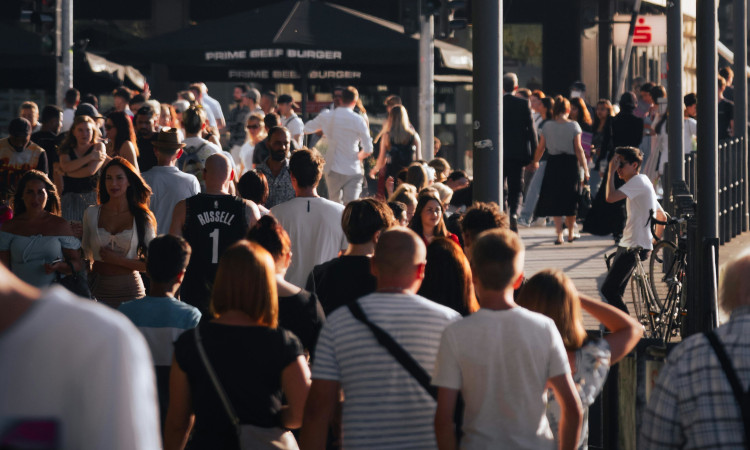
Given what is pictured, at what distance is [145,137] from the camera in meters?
12.2

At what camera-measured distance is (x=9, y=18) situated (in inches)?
1131

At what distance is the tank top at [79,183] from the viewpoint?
11297 millimetres

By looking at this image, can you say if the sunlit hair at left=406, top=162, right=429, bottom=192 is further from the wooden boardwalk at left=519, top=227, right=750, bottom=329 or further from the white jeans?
the white jeans

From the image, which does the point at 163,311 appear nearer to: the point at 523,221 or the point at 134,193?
the point at 134,193

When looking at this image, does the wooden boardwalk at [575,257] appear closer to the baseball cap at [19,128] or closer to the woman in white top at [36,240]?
the baseball cap at [19,128]

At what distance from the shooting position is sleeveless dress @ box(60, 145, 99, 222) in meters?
11.3

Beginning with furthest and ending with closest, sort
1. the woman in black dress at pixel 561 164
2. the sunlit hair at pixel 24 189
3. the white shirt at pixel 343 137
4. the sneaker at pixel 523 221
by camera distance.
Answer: the sneaker at pixel 523 221 → the woman in black dress at pixel 561 164 → the white shirt at pixel 343 137 → the sunlit hair at pixel 24 189

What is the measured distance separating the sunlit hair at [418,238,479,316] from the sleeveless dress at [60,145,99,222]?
20.7ft

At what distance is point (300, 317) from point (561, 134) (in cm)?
1197

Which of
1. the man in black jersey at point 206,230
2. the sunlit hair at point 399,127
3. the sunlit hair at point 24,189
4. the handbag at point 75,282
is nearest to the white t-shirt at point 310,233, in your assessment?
the man in black jersey at point 206,230

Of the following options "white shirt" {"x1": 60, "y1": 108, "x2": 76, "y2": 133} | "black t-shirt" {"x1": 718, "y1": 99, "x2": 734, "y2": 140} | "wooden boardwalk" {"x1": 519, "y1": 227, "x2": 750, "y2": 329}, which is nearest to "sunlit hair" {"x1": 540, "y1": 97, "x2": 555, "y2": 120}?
"wooden boardwalk" {"x1": 519, "y1": 227, "x2": 750, "y2": 329}

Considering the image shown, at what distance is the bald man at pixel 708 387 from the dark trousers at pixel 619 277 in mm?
7033

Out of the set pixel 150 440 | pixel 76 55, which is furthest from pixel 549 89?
pixel 150 440

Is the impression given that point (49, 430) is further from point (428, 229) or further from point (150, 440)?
point (428, 229)
